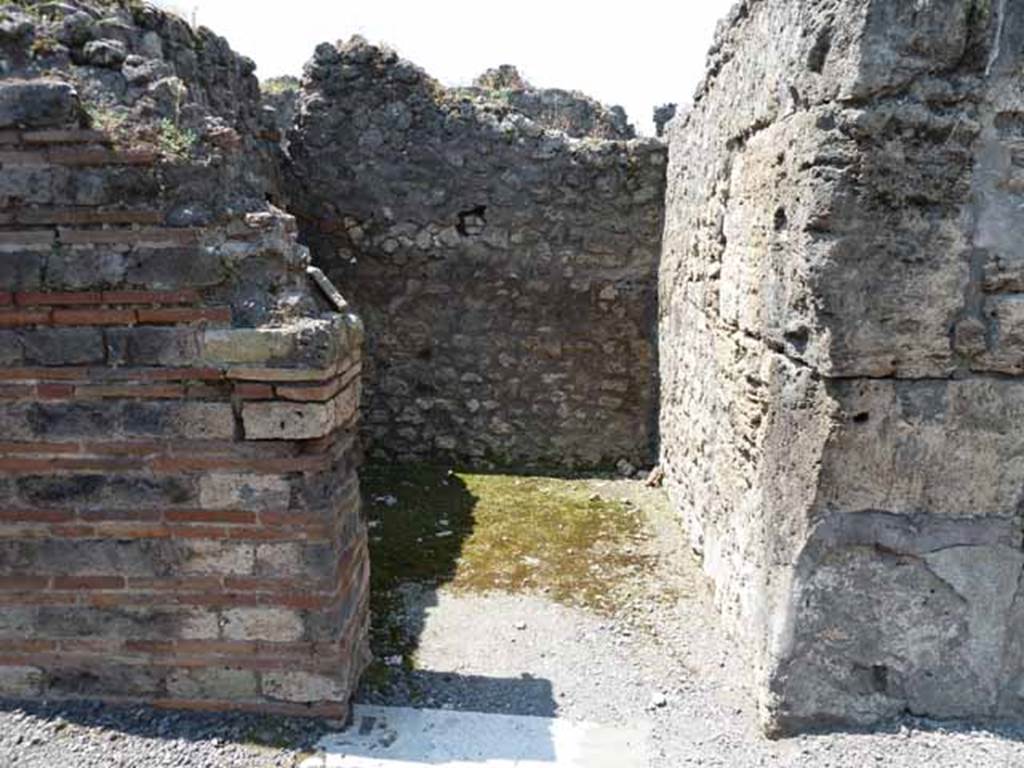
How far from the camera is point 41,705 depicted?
2.84 metres

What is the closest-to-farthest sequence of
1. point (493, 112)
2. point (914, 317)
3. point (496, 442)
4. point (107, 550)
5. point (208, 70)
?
1. point (914, 317)
2. point (107, 550)
3. point (208, 70)
4. point (493, 112)
5. point (496, 442)

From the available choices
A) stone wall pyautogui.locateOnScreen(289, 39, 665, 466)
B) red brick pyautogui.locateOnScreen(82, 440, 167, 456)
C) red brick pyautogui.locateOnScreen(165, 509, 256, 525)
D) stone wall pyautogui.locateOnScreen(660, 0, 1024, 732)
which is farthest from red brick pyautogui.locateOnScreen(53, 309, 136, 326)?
stone wall pyautogui.locateOnScreen(289, 39, 665, 466)

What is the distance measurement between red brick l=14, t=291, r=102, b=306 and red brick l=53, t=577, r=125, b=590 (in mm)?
1028

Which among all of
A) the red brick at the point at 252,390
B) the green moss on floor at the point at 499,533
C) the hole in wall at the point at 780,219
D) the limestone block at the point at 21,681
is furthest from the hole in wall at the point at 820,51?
the limestone block at the point at 21,681

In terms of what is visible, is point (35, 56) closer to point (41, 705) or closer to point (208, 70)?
point (208, 70)

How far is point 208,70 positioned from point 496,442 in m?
3.63

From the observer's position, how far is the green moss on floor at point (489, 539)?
4.20m

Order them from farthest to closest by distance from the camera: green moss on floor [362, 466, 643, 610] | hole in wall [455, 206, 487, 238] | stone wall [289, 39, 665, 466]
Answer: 1. hole in wall [455, 206, 487, 238]
2. stone wall [289, 39, 665, 466]
3. green moss on floor [362, 466, 643, 610]

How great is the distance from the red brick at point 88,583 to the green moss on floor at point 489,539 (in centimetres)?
113

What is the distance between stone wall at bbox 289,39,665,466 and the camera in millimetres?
6152

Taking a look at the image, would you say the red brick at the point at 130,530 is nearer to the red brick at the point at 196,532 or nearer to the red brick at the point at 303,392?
the red brick at the point at 196,532

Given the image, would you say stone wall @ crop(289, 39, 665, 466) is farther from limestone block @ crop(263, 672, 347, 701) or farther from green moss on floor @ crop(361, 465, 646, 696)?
limestone block @ crop(263, 672, 347, 701)

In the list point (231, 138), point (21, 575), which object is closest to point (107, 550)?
point (21, 575)

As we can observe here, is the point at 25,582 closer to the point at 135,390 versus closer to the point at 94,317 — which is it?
the point at 135,390
